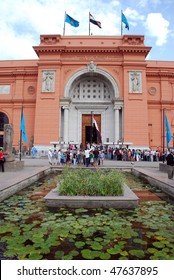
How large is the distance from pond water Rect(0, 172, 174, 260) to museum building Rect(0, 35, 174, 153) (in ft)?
67.7

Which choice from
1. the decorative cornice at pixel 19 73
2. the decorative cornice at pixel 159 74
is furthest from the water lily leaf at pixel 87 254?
the decorative cornice at pixel 159 74

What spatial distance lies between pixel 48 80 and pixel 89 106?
18.9 feet

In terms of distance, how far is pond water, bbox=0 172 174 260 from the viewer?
9.42 ft

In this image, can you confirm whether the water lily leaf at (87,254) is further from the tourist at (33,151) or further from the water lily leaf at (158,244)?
the tourist at (33,151)

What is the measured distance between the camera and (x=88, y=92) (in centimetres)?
2920

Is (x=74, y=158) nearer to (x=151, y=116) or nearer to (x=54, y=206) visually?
(x=54, y=206)

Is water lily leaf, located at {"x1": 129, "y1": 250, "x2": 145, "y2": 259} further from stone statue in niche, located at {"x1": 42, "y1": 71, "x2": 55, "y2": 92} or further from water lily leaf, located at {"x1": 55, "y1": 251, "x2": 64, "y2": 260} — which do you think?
stone statue in niche, located at {"x1": 42, "y1": 71, "x2": 55, "y2": 92}

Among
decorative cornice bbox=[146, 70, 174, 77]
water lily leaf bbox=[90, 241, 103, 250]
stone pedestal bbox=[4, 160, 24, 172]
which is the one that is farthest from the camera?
decorative cornice bbox=[146, 70, 174, 77]

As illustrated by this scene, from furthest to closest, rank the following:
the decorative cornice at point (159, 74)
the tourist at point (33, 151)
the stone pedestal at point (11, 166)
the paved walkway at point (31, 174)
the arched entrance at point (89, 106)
A: 1. the decorative cornice at point (159, 74)
2. the arched entrance at point (89, 106)
3. the tourist at point (33, 151)
4. the stone pedestal at point (11, 166)
5. the paved walkway at point (31, 174)

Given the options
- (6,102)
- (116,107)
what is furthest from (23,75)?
(116,107)

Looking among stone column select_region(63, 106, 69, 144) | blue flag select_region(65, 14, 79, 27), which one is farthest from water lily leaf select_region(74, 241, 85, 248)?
blue flag select_region(65, 14, 79, 27)

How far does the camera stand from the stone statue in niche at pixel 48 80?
2645 cm
